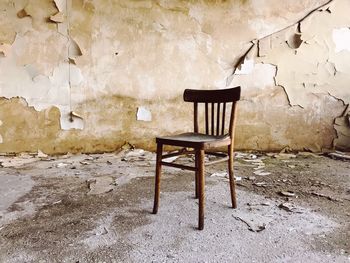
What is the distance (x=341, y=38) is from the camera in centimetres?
425

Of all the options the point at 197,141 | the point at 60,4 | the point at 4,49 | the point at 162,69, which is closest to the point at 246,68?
the point at 162,69

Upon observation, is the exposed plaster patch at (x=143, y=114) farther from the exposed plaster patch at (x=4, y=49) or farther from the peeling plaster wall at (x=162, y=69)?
the exposed plaster patch at (x=4, y=49)

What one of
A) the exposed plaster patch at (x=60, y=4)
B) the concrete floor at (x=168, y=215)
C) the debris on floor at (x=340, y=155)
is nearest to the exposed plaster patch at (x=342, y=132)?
the debris on floor at (x=340, y=155)

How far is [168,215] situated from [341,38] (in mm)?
3182

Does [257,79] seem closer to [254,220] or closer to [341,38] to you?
[341,38]

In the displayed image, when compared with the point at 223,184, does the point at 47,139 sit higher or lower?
higher

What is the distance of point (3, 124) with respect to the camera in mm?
3863

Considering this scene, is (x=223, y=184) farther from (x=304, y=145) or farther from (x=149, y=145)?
(x=304, y=145)

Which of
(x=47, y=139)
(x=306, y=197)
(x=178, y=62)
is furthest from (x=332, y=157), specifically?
(x=47, y=139)

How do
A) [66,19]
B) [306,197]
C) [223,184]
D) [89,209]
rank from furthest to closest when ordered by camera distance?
[66,19] < [223,184] < [306,197] < [89,209]

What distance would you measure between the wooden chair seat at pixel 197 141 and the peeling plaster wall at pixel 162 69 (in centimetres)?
187

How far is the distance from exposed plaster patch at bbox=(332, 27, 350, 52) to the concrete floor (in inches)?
56.7

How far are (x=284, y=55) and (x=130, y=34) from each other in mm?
1782

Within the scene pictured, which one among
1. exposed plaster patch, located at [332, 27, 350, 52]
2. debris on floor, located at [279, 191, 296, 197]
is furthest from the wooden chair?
exposed plaster patch, located at [332, 27, 350, 52]
